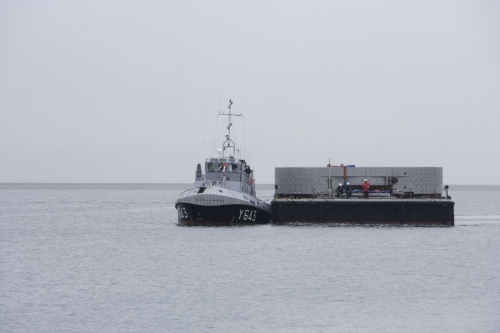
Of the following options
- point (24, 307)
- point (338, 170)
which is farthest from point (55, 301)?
point (338, 170)

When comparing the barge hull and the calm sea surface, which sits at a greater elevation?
the barge hull

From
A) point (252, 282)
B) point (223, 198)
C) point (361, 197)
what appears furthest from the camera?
point (361, 197)

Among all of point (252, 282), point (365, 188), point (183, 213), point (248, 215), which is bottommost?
point (252, 282)

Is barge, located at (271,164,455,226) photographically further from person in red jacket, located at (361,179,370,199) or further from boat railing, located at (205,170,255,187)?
boat railing, located at (205,170,255,187)

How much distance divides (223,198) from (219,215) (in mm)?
2079

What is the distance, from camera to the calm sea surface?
3341 cm

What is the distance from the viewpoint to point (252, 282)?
4381cm

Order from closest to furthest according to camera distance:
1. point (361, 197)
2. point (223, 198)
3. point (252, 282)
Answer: point (252, 282) → point (223, 198) → point (361, 197)

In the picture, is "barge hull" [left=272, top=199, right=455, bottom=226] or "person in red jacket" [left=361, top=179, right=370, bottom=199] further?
"person in red jacket" [left=361, top=179, right=370, bottom=199]

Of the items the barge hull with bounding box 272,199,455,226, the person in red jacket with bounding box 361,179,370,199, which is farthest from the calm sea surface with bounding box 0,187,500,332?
the person in red jacket with bounding box 361,179,370,199

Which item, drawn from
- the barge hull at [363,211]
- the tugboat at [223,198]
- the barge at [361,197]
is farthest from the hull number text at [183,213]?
the barge hull at [363,211]

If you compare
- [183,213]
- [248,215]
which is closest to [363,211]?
[248,215]

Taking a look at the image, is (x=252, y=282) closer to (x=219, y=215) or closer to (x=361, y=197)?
(x=219, y=215)

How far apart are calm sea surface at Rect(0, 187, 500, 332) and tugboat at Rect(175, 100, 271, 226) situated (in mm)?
1305
